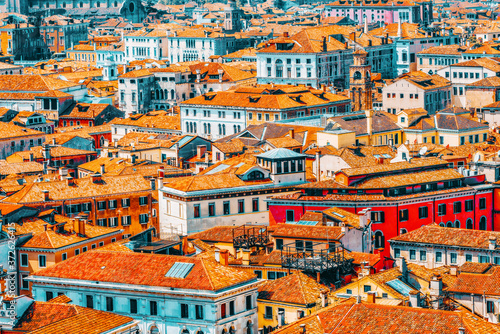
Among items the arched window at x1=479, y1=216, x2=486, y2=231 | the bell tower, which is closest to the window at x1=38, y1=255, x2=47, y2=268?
the arched window at x1=479, y1=216, x2=486, y2=231

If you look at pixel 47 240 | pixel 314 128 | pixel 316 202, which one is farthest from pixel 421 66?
pixel 47 240

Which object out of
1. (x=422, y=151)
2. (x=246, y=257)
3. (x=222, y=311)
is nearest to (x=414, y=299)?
(x=222, y=311)

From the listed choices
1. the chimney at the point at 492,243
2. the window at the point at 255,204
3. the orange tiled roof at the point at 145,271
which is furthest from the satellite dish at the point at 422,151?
the orange tiled roof at the point at 145,271

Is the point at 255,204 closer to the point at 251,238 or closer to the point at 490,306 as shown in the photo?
the point at 251,238

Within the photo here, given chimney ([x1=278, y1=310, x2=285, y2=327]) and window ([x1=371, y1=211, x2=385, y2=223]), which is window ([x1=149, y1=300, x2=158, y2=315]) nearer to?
chimney ([x1=278, y1=310, x2=285, y2=327])

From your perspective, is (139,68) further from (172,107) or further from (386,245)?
(386,245)
